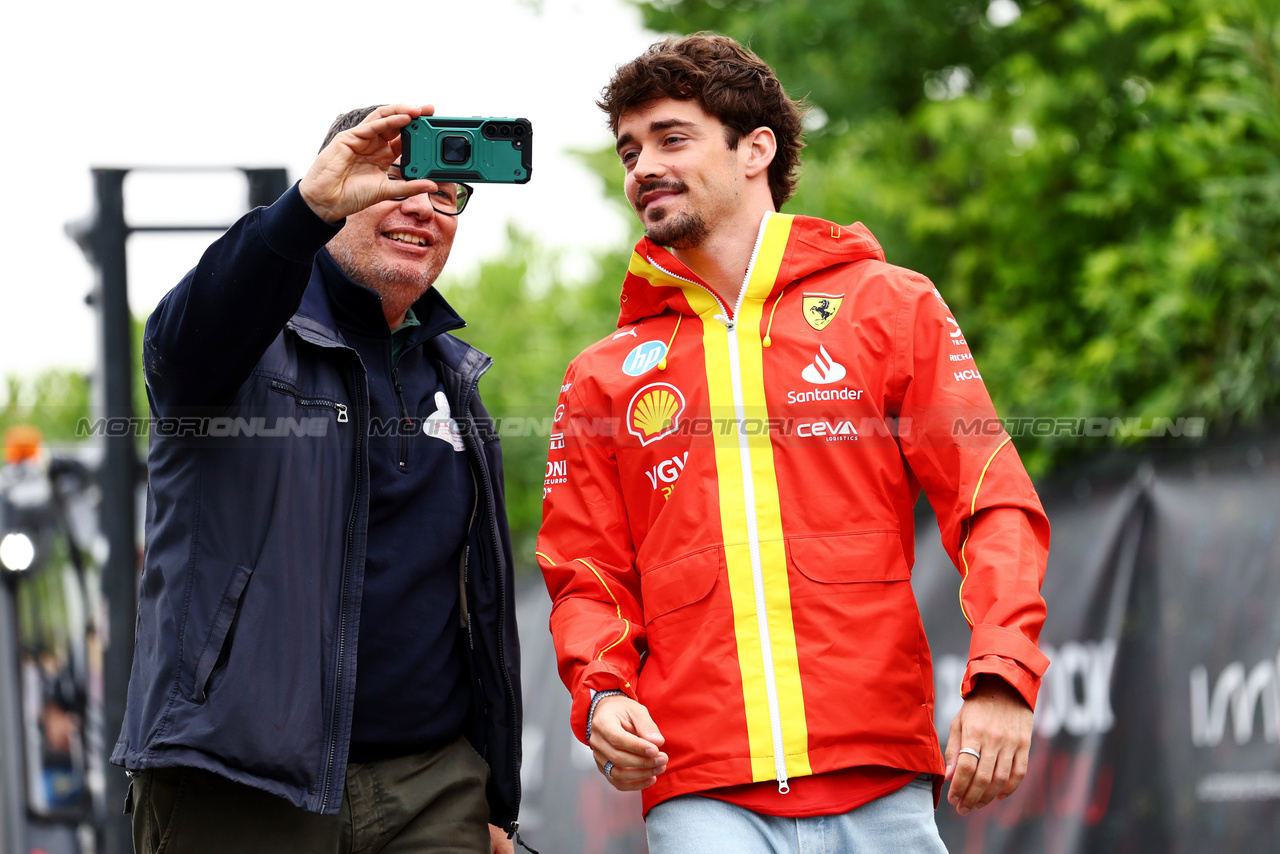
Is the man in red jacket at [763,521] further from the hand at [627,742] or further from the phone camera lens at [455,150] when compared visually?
the phone camera lens at [455,150]

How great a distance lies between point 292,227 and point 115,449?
1.95 m

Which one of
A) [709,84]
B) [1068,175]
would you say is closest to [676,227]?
[709,84]

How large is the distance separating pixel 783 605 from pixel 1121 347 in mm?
4965

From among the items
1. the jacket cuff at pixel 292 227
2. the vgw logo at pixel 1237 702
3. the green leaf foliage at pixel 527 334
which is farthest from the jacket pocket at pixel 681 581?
Answer: the green leaf foliage at pixel 527 334

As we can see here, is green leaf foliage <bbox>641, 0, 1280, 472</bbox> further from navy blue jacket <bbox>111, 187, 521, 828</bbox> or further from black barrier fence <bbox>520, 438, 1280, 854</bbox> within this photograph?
navy blue jacket <bbox>111, 187, 521, 828</bbox>

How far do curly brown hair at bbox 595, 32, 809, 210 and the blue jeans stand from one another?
5.24 ft

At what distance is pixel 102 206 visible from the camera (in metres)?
3.99

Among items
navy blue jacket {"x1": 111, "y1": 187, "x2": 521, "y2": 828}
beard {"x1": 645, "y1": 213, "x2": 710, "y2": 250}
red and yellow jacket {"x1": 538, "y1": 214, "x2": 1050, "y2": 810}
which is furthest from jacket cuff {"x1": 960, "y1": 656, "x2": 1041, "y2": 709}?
navy blue jacket {"x1": 111, "y1": 187, "x2": 521, "y2": 828}

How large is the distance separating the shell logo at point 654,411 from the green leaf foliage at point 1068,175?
4018mm

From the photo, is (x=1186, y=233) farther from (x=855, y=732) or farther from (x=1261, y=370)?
(x=855, y=732)

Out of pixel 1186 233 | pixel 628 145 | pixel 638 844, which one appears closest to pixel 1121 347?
pixel 1186 233

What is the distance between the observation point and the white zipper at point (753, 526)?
2521 mm

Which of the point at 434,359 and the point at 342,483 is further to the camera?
the point at 434,359

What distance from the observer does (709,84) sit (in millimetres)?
3039
